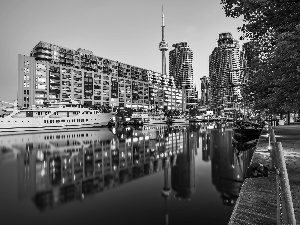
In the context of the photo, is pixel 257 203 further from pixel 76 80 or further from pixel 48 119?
pixel 76 80

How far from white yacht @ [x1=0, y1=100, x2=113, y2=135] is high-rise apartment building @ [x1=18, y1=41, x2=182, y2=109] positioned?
4764cm

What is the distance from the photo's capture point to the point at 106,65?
543ft

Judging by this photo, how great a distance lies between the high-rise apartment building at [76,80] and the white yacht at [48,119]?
156 ft

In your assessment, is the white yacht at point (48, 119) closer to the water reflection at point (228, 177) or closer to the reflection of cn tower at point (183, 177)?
the reflection of cn tower at point (183, 177)

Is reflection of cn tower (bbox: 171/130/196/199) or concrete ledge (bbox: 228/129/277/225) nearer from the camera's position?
concrete ledge (bbox: 228/129/277/225)

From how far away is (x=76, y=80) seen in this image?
451 ft

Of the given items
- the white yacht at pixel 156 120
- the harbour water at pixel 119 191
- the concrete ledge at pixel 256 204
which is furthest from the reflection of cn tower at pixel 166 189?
the white yacht at pixel 156 120

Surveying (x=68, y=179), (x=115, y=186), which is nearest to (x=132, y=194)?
(x=115, y=186)

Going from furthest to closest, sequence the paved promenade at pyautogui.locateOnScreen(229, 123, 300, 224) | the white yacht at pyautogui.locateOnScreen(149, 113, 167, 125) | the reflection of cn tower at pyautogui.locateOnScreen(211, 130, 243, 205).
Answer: the white yacht at pyautogui.locateOnScreen(149, 113, 167, 125) → the reflection of cn tower at pyautogui.locateOnScreen(211, 130, 243, 205) → the paved promenade at pyautogui.locateOnScreen(229, 123, 300, 224)

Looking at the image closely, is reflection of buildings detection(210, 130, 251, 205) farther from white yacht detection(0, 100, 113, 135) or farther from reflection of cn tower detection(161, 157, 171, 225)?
white yacht detection(0, 100, 113, 135)

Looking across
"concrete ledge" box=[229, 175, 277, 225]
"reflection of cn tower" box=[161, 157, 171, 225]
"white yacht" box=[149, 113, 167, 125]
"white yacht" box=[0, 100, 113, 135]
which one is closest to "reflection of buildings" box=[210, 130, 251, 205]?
"reflection of cn tower" box=[161, 157, 171, 225]

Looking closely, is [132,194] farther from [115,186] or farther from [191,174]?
[191,174]

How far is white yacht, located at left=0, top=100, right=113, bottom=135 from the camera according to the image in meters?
65.4

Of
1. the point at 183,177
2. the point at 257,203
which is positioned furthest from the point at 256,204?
the point at 183,177
